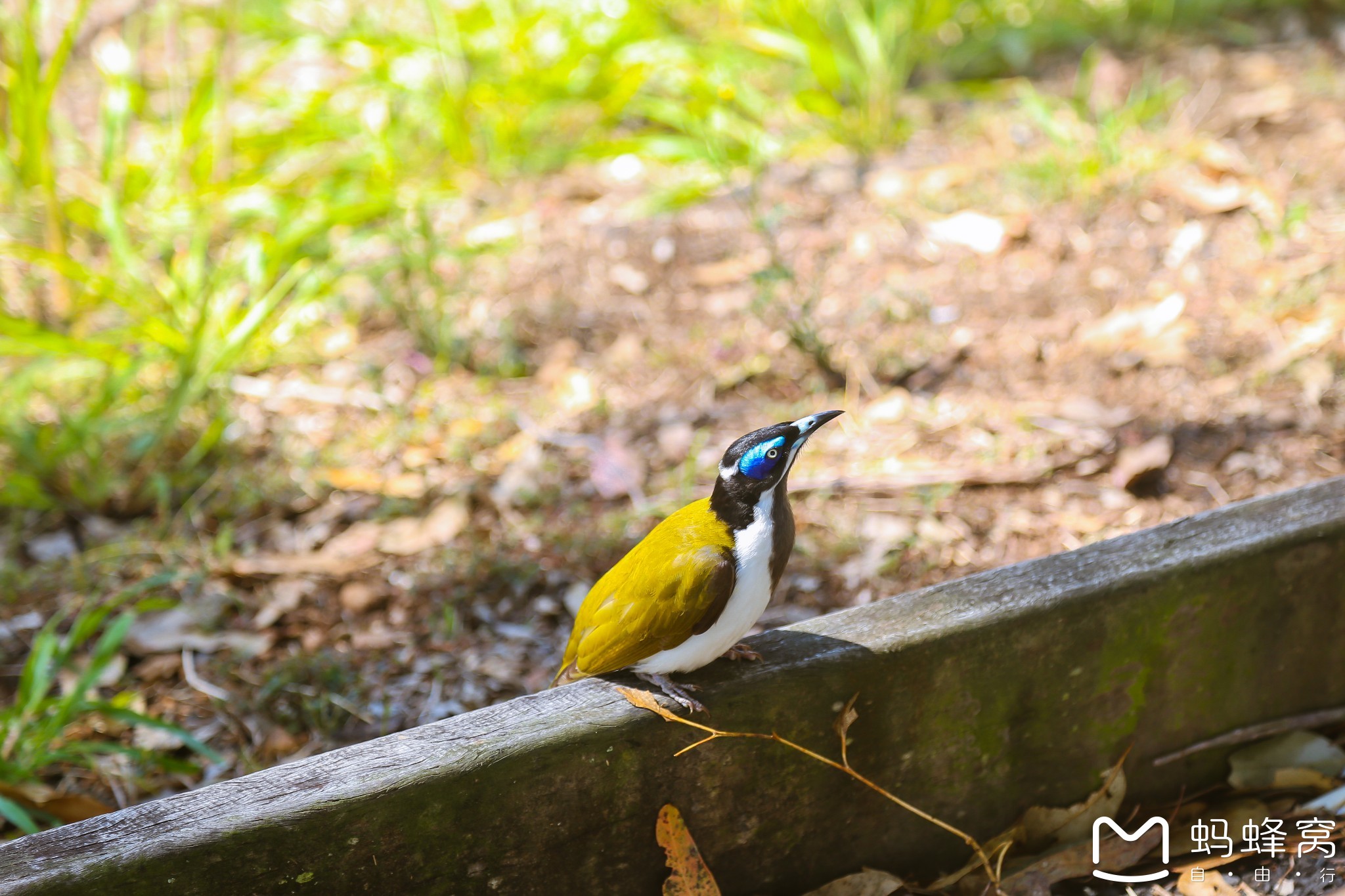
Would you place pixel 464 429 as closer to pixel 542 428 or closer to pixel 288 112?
pixel 542 428

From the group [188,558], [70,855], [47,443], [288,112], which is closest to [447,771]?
[70,855]

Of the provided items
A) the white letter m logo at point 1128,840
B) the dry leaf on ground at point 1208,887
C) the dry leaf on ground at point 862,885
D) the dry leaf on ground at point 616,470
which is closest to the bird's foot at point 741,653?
the dry leaf on ground at point 862,885

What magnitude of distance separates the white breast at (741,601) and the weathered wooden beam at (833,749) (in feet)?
0.27

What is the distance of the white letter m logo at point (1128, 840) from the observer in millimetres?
1959

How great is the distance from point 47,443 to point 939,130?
3.41 metres

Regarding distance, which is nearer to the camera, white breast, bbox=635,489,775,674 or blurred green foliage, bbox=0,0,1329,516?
white breast, bbox=635,489,775,674

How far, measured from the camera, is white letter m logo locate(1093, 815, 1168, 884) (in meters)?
1.96

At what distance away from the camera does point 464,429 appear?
332 centimetres

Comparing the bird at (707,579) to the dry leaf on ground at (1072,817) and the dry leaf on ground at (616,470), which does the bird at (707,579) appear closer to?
the dry leaf on ground at (1072,817)

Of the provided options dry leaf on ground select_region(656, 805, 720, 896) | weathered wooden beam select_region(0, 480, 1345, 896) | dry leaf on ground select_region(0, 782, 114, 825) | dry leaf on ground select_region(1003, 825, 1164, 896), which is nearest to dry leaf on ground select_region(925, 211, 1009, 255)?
weathered wooden beam select_region(0, 480, 1345, 896)

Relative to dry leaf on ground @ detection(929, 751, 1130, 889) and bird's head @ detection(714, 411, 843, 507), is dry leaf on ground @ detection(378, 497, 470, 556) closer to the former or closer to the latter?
bird's head @ detection(714, 411, 843, 507)

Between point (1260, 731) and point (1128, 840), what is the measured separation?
0.36 metres

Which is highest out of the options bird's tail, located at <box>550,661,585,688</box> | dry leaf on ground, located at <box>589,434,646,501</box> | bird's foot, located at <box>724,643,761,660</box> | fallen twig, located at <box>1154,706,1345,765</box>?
bird's foot, located at <box>724,643,761,660</box>

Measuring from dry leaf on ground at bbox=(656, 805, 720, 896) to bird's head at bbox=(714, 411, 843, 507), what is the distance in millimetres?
497
